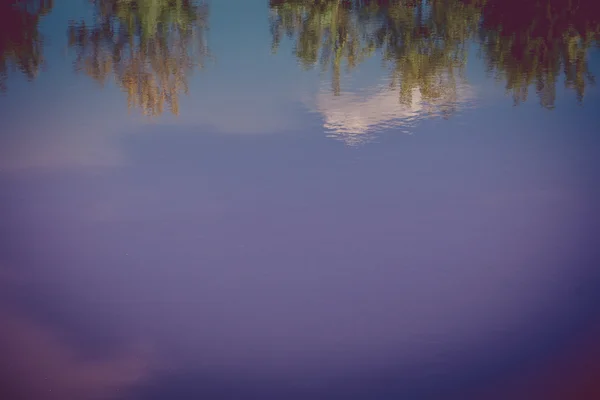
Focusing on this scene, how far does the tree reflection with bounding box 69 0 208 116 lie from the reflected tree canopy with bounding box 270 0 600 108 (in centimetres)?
58

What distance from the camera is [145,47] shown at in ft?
16.9

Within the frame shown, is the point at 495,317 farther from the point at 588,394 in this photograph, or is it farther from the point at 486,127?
the point at 486,127

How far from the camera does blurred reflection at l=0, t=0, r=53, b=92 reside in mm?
4930

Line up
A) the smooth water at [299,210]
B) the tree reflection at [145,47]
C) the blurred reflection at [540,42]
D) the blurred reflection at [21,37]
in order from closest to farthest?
the smooth water at [299,210] < the tree reflection at [145,47] < the blurred reflection at [540,42] < the blurred reflection at [21,37]

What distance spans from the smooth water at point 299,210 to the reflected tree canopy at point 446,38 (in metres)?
0.02

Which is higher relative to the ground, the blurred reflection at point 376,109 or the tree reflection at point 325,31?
the tree reflection at point 325,31

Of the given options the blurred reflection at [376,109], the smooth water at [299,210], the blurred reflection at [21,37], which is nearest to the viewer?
the smooth water at [299,210]

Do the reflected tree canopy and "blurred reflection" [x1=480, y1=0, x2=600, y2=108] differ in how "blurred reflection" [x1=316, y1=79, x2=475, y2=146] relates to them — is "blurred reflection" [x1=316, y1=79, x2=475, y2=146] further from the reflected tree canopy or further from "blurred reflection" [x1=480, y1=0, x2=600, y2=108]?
"blurred reflection" [x1=480, y1=0, x2=600, y2=108]

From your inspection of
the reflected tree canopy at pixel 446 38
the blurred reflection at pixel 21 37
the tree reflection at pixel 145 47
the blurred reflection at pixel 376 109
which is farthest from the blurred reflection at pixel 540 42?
the blurred reflection at pixel 21 37

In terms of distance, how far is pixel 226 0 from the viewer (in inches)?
228

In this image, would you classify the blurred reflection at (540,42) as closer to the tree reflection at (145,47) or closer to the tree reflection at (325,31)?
the tree reflection at (325,31)

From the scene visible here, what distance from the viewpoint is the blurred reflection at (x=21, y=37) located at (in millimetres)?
4930

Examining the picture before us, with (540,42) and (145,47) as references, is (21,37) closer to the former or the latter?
(145,47)

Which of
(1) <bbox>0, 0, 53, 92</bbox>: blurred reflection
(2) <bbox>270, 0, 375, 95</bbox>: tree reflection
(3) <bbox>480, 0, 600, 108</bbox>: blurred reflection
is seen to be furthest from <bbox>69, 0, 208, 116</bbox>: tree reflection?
(3) <bbox>480, 0, 600, 108</bbox>: blurred reflection
